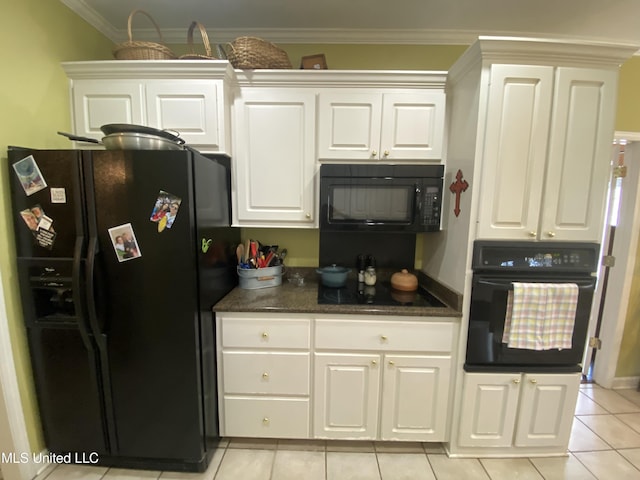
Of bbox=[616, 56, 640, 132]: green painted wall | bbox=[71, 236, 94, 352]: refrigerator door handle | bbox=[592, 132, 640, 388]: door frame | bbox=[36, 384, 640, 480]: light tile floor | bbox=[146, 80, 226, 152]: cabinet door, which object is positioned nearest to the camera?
bbox=[71, 236, 94, 352]: refrigerator door handle

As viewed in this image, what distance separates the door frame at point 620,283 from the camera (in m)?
2.15

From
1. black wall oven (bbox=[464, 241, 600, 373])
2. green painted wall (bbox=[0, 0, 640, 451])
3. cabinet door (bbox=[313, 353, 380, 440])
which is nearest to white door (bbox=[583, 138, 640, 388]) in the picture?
green painted wall (bbox=[0, 0, 640, 451])

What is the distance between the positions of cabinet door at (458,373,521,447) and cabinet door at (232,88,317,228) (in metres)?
1.35

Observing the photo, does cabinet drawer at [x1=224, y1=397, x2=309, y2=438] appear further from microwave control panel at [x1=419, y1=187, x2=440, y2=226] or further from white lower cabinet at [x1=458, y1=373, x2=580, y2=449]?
microwave control panel at [x1=419, y1=187, x2=440, y2=226]

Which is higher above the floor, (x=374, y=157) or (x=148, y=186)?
(x=374, y=157)

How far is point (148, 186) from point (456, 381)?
1916mm

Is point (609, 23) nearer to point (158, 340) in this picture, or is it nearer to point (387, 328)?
point (387, 328)

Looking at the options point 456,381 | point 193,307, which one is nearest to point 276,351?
point 193,307

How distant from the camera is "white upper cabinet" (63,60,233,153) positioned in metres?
1.62

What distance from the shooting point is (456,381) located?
160cm

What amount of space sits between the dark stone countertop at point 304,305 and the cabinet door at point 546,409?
60cm

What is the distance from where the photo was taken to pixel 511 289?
4.88 feet

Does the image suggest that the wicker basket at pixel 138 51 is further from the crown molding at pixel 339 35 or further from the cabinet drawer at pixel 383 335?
the cabinet drawer at pixel 383 335

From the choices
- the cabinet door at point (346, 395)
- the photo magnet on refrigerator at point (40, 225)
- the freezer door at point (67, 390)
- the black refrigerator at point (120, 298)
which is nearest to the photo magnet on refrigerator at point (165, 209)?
the black refrigerator at point (120, 298)
